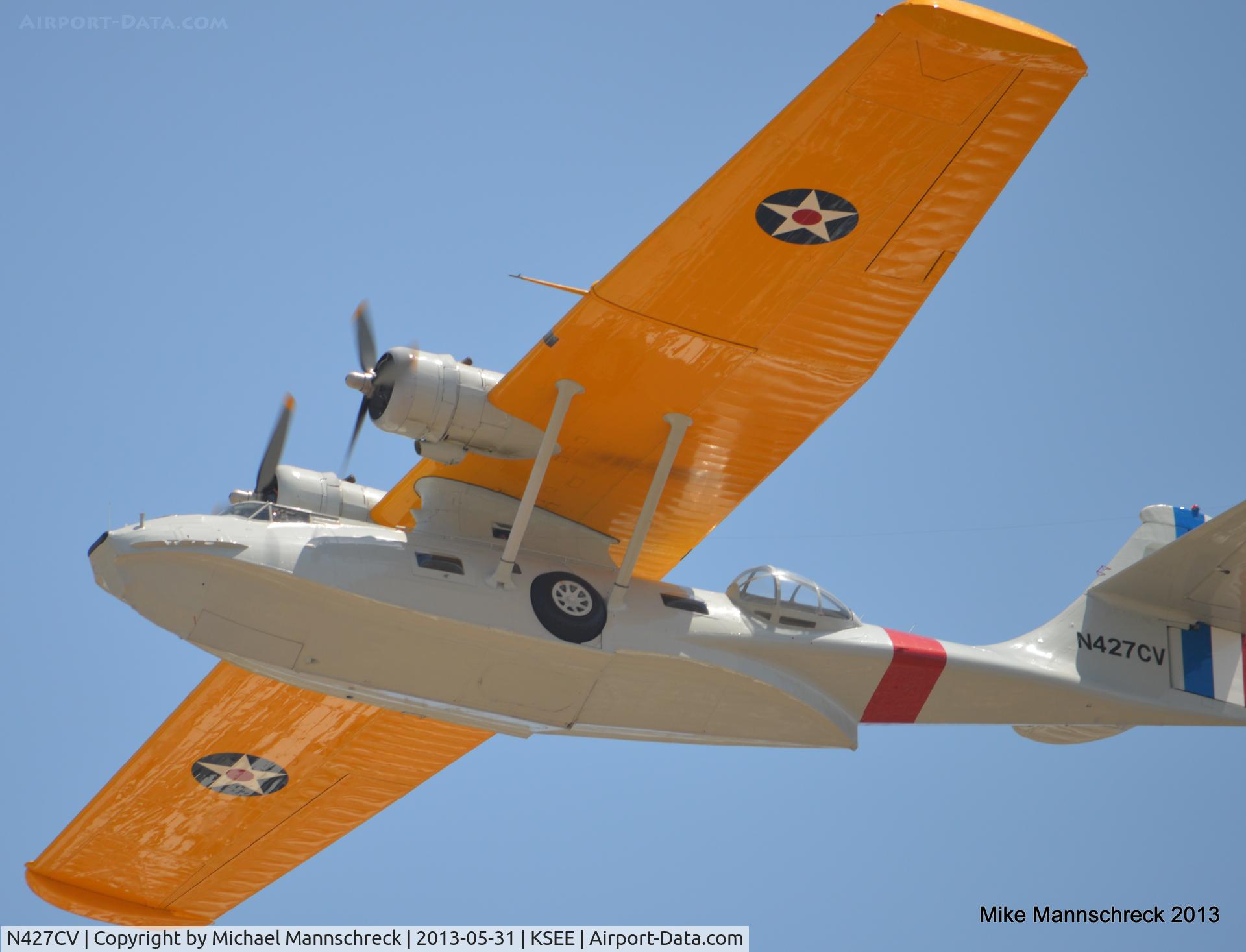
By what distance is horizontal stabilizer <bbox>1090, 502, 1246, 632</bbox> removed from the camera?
14.8 m

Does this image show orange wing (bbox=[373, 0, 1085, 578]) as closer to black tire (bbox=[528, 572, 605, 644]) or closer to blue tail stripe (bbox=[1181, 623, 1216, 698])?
black tire (bbox=[528, 572, 605, 644])

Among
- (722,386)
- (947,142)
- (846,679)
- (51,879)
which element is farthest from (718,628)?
(51,879)

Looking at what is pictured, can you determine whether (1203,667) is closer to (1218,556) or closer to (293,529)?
(1218,556)

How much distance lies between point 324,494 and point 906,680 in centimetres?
669

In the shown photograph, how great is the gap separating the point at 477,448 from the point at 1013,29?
5839 millimetres

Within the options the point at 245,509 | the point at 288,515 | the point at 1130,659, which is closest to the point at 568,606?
the point at 288,515

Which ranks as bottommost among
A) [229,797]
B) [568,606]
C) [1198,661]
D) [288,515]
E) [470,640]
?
[229,797]

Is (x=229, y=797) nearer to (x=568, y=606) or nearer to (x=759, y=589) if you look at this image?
(x=568, y=606)

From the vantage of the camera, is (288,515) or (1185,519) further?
(1185,519)

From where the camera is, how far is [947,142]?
36.7ft

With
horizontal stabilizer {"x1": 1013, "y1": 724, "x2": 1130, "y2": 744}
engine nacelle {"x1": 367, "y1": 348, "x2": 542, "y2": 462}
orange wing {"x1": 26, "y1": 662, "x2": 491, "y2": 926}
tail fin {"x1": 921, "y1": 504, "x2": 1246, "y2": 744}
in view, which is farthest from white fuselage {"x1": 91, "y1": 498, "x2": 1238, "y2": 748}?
orange wing {"x1": 26, "y1": 662, "x2": 491, "y2": 926}

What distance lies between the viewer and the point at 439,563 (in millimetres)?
12508

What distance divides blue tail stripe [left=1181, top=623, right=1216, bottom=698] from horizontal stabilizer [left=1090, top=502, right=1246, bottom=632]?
124 millimetres

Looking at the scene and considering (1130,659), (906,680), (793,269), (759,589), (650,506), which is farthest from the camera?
(1130,659)
